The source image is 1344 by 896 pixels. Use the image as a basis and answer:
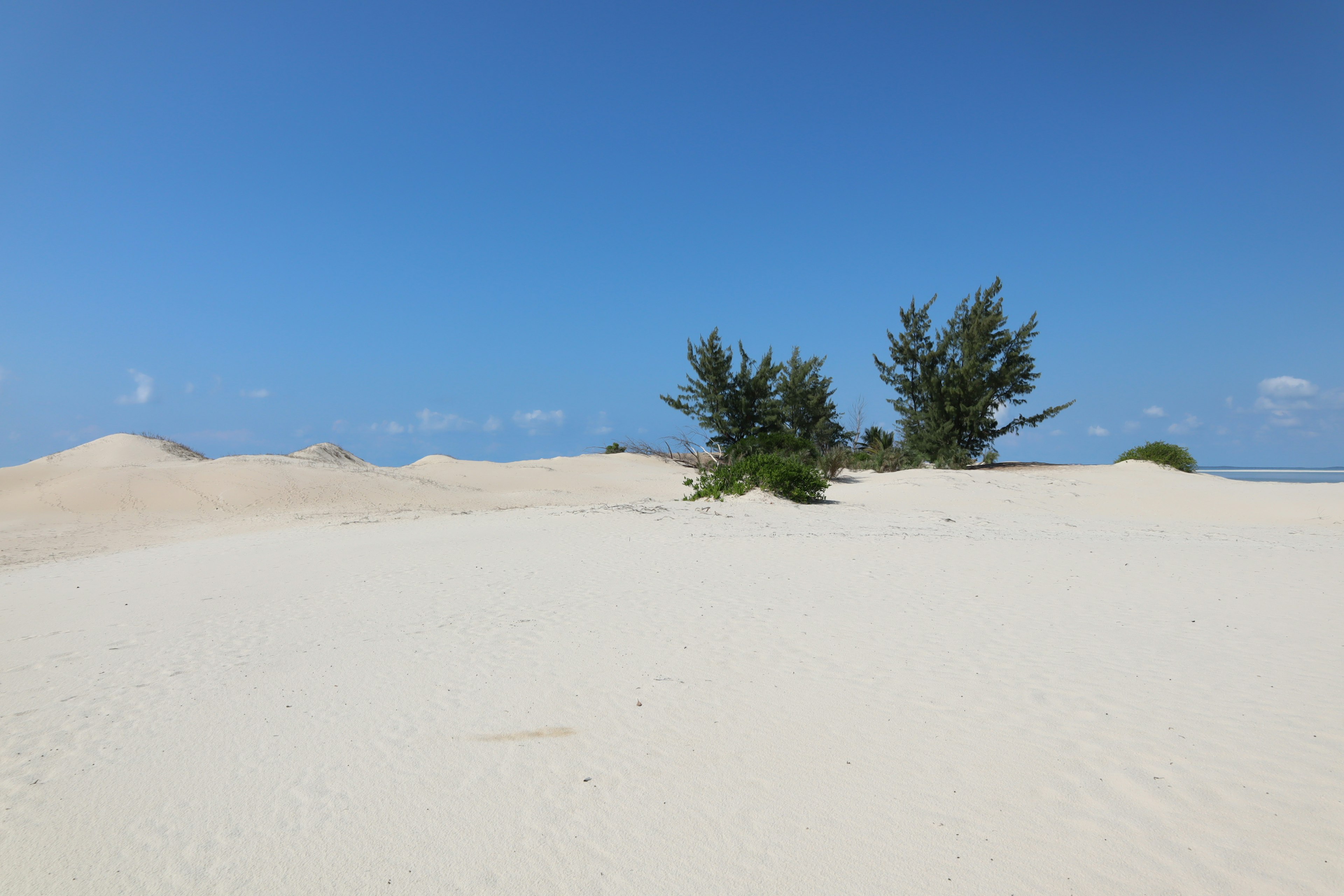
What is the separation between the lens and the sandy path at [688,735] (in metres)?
2.84

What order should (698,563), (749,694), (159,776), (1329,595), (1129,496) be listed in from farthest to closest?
1. (1129,496)
2. (698,563)
3. (1329,595)
4. (749,694)
5. (159,776)

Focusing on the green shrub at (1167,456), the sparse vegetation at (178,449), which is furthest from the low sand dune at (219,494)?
the green shrub at (1167,456)

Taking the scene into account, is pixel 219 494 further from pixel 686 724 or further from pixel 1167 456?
pixel 1167 456

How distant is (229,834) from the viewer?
312cm

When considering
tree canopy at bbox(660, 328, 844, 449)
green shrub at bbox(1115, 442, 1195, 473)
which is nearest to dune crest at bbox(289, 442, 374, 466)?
tree canopy at bbox(660, 328, 844, 449)

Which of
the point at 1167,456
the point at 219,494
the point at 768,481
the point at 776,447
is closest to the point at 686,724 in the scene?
the point at 768,481

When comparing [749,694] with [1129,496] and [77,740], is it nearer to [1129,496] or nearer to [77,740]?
[77,740]

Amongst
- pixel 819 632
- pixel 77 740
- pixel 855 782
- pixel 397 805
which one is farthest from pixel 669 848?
pixel 77 740

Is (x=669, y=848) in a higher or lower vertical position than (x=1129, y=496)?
lower

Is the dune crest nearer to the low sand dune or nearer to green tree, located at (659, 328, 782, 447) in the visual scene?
the low sand dune

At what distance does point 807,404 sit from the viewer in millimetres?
29656

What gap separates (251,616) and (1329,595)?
39.9ft

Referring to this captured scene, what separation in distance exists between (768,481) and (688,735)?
12.8 m

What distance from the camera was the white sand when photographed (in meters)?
→ 2.86
